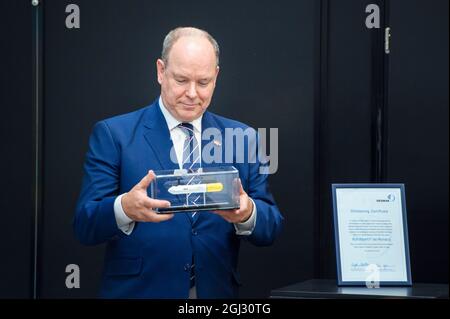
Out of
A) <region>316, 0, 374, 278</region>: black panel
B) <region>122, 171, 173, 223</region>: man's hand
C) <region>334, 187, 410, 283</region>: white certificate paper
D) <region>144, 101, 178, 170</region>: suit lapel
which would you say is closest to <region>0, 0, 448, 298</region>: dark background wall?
<region>316, 0, 374, 278</region>: black panel

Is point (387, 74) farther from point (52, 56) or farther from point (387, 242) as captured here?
point (52, 56)

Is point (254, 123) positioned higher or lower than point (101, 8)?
lower

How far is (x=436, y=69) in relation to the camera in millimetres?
4699

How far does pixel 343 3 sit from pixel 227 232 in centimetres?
134

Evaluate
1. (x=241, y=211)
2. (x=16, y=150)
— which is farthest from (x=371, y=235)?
(x=16, y=150)

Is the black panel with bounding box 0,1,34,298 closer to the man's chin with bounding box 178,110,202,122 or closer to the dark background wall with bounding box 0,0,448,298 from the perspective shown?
the dark background wall with bounding box 0,0,448,298

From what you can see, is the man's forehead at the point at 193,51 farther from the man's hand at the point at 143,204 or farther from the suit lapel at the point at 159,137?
the man's hand at the point at 143,204

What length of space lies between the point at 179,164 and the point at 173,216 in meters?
0.21

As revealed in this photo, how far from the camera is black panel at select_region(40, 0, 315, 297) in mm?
4859

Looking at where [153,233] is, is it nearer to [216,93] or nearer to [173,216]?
[173,216]

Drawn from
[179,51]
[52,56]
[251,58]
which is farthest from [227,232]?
[52,56]

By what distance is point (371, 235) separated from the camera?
4.02 m

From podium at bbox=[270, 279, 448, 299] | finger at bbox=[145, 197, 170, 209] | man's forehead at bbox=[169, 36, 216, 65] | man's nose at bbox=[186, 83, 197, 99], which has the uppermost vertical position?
man's forehead at bbox=[169, 36, 216, 65]

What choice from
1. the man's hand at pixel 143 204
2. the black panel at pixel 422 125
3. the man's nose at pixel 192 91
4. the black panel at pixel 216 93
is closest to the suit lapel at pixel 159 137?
the man's nose at pixel 192 91
